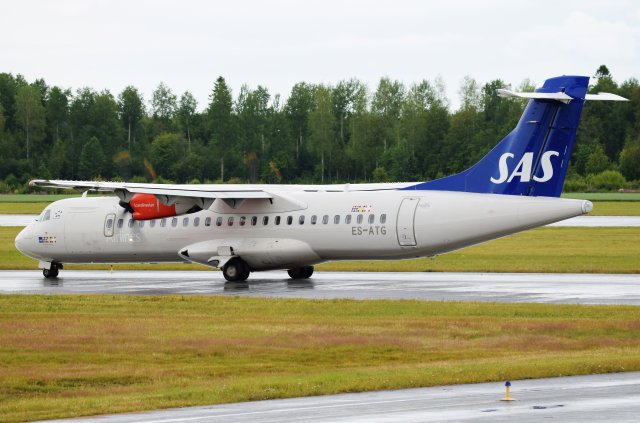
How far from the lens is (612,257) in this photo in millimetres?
46062

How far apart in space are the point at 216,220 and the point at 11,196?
288 ft

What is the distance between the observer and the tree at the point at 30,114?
110812mm

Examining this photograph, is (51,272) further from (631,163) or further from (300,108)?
(300,108)

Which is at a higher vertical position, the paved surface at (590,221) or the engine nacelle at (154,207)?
the engine nacelle at (154,207)

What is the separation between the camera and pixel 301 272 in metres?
39.0

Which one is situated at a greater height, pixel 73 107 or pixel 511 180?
pixel 73 107

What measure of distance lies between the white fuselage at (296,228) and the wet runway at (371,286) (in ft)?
3.09

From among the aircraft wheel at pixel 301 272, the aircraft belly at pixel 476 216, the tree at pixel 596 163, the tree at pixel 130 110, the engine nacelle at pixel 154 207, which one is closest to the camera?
the aircraft belly at pixel 476 216

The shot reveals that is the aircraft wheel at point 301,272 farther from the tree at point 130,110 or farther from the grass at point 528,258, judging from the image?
the tree at point 130,110

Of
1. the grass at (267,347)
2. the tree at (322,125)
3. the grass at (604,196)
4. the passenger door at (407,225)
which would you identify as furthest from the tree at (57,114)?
the grass at (267,347)

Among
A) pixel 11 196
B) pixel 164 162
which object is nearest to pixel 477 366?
pixel 164 162

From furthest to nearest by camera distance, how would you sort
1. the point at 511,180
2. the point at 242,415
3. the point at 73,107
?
the point at 73,107 < the point at 511,180 < the point at 242,415

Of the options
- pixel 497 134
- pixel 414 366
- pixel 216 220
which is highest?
pixel 497 134

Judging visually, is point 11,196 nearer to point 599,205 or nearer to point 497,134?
point 497,134
